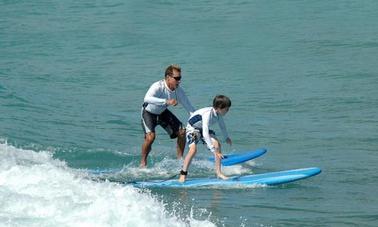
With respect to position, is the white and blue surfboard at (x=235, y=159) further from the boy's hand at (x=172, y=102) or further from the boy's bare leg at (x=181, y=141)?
the boy's hand at (x=172, y=102)

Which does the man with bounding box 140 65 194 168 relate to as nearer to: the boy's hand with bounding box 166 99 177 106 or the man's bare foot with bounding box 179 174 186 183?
the boy's hand with bounding box 166 99 177 106

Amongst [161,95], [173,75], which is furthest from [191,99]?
[173,75]

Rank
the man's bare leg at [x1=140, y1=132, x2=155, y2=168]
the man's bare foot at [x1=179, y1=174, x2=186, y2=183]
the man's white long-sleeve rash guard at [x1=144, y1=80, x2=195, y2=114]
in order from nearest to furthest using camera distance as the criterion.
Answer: the man's bare foot at [x1=179, y1=174, x2=186, y2=183]
the man's white long-sleeve rash guard at [x1=144, y1=80, x2=195, y2=114]
the man's bare leg at [x1=140, y1=132, x2=155, y2=168]

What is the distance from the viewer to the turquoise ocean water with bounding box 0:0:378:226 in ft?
34.0

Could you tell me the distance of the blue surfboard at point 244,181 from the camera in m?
12.1

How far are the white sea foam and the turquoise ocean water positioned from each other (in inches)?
0.9

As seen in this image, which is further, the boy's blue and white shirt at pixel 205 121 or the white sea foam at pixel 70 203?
the boy's blue and white shirt at pixel 205 121

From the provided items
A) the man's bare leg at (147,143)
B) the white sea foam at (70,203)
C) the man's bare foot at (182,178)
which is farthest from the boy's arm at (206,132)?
the white sea foam at (70,203)

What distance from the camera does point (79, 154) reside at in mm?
15141

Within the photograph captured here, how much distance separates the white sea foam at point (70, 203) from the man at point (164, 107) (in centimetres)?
270

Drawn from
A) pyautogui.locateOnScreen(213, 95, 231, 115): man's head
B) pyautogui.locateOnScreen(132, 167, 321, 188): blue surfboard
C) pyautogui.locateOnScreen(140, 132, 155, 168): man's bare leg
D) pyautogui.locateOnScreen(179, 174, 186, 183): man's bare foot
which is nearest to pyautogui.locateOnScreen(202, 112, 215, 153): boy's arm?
pyautogui.locateOnScreen(213, 95, 231, 115): man's head

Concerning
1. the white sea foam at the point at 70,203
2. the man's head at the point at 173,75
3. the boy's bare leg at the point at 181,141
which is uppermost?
the man's head at the point at 173,75

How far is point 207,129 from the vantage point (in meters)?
12.3

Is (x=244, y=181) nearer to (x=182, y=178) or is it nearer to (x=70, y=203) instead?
(x=182, y=178)
